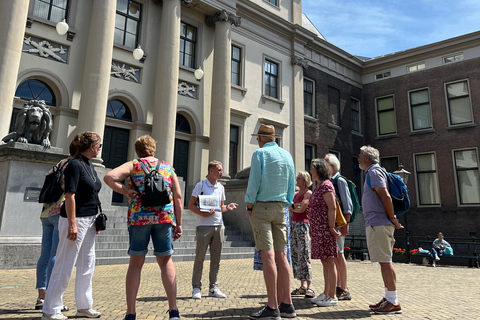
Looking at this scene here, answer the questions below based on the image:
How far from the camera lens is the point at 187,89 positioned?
17188 millimetres

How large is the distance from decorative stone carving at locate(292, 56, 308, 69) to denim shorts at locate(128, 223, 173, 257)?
1995cm

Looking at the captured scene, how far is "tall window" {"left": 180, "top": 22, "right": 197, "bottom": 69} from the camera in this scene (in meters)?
17.5

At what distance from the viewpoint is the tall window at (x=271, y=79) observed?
2081 centimetres

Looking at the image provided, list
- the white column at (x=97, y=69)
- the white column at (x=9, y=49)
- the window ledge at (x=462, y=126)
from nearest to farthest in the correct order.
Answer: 1. the white column at (x=9, y=49)
2. the white column at (x=97, y=69)
3. the window ledge at (x=462, y=126)

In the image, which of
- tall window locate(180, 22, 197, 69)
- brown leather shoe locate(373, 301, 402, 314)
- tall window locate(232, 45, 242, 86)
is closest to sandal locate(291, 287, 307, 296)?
brown leather shoe locate(373, 301, 402, 314)

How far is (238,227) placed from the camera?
46.6 feet

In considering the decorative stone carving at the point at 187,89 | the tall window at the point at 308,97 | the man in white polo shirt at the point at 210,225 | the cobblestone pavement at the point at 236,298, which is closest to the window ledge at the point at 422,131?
the tall window at the point at 308,97

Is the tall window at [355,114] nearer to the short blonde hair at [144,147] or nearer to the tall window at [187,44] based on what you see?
the tall window at [187,44]

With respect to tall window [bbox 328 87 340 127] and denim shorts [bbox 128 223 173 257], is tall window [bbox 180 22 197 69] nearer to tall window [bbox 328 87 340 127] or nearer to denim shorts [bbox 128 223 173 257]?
tall window [bbox 328 87 340 127]

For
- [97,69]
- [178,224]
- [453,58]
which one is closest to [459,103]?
[453,58]

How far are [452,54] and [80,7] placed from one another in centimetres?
2199

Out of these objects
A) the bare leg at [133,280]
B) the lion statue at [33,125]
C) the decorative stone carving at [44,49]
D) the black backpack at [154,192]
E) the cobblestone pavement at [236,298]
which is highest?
the decorative stone carving at [44,49]

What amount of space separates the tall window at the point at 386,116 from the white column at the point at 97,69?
19392 millimetres

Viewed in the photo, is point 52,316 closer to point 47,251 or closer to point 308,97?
point 47,251
